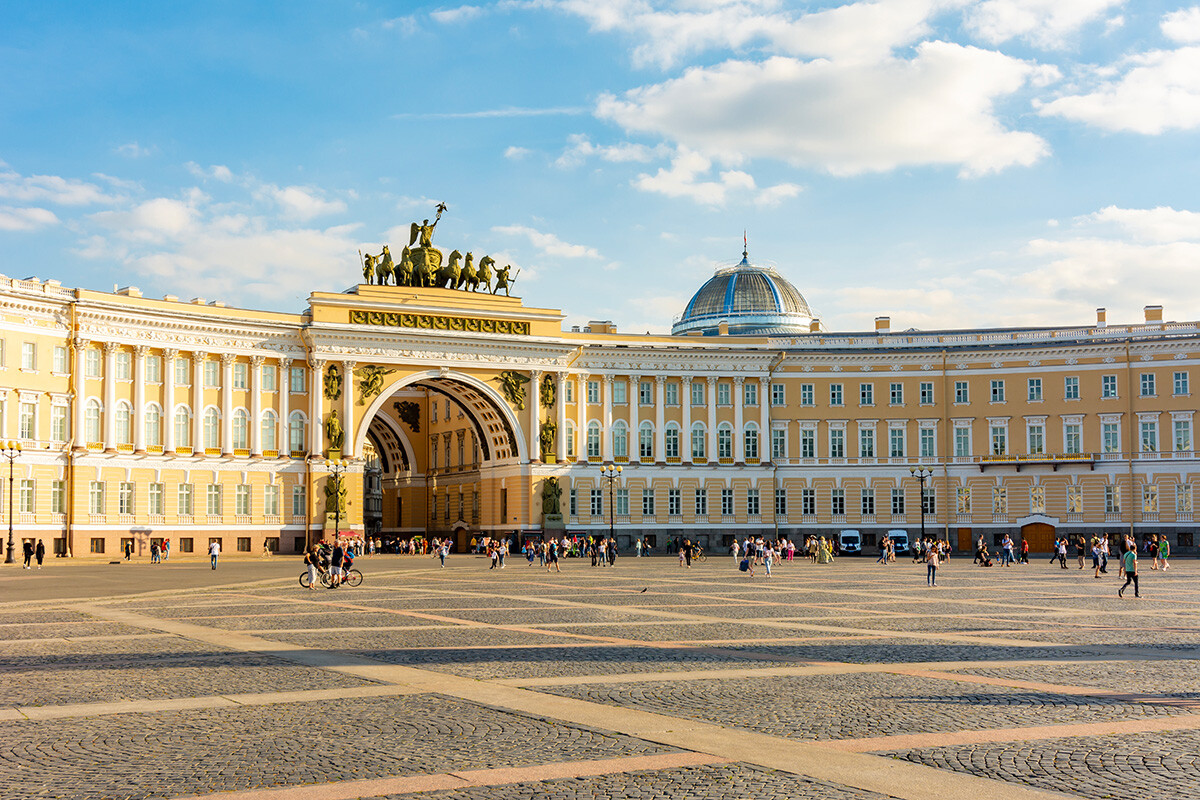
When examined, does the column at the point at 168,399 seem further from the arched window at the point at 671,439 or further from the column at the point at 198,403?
the arched window at the point at 671,439

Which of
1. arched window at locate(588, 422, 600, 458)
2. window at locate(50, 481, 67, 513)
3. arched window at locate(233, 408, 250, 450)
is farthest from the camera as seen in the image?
arched window at locate(588, 422, 600, 458)

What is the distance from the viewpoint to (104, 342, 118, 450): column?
72562 mm

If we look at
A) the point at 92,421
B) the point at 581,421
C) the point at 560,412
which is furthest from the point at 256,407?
the point at 581,421

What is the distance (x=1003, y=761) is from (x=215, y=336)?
70.5 metres

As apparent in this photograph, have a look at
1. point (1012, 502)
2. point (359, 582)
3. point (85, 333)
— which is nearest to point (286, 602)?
point (359, 582)

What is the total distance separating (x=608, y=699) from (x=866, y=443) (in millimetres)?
75829

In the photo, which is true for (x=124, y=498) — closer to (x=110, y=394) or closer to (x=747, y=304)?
(x=110, y=394)

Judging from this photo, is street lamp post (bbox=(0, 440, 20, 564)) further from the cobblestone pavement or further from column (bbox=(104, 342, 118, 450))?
the cobblestone pavement

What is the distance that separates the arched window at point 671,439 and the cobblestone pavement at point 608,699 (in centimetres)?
5621

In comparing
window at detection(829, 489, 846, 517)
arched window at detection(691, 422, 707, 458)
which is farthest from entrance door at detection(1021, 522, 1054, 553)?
arched window at detection(691, 422, 707, 458)

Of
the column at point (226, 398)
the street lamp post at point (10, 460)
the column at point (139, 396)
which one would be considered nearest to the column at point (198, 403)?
the column at point (226, 398)

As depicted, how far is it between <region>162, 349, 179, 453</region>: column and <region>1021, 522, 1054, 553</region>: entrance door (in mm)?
57052

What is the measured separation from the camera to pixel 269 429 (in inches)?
3123

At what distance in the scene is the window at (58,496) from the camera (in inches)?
2749
